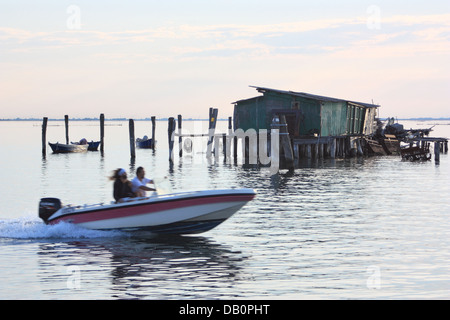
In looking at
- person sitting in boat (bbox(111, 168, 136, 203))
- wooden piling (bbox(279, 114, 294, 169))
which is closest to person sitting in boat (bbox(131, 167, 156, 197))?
person sitting in boat (bbox(111, 168, 136, 203))

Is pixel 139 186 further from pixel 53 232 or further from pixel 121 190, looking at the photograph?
pixel 53 232

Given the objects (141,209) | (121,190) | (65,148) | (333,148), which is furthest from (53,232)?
(65,148)

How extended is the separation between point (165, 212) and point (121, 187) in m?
1.35

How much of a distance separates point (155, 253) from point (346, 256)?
4.58 meters

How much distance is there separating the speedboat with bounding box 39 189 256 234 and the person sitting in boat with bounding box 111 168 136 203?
0.24 meters

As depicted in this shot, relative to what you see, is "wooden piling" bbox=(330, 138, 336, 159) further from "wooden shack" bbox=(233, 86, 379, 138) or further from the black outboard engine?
the black outboard engine

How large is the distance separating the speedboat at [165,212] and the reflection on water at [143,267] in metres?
0.40

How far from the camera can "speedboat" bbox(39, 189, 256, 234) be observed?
17859 mm

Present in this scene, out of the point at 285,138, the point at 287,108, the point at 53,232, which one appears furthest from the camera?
the point at 287,108

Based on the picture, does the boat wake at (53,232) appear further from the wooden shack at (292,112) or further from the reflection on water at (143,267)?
the wooden shack at (292,112)

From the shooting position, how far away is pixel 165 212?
1812cm

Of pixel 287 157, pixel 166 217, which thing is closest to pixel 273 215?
pixel 166 217

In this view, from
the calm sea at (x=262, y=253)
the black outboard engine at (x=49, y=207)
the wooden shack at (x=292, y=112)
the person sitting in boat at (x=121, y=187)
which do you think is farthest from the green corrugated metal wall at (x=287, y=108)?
the person sitting in boat at (x=121, y=187)

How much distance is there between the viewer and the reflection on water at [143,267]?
43.6ft
